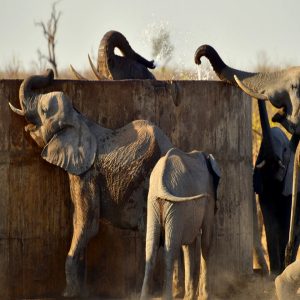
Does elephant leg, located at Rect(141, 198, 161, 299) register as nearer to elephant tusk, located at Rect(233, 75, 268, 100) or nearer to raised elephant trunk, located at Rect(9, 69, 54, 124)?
raised elephant trunk, located at Rect(9, 69, 54, 124)

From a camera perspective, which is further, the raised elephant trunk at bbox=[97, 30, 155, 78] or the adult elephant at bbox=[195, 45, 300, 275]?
the adult elephant at bbox=[195, 45, 300, 275]

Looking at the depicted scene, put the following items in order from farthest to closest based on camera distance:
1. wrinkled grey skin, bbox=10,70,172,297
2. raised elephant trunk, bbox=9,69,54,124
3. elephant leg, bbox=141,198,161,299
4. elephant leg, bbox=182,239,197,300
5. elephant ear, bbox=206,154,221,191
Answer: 1. raised elephant trunk, bbox=9,69,54,124
2. wrinkled grey skin, bbox=10,70,172,297
3. elephant ear, bbox=206,154,221,191
4. elephant leg, bbox=182,239,197,300
5. elephant leg, bbox=141,198,161,299

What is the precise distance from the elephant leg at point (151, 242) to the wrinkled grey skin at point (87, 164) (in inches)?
35.2

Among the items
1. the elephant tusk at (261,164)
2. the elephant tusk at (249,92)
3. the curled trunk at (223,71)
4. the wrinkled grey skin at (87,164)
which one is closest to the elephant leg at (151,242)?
the wrinkled grey skin at (87,164)

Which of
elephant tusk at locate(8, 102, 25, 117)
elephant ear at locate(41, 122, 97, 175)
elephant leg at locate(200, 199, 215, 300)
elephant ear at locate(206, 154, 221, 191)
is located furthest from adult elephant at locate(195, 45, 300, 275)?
elephant tusk at locate(8, 102, 25, 117)

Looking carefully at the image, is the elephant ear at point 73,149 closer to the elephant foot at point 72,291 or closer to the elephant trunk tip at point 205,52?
the elephant foot at point 72,291

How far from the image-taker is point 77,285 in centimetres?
1327

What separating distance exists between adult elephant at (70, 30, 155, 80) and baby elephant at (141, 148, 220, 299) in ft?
6.57

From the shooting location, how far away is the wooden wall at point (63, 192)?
532 inches

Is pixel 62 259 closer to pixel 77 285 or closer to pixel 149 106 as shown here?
pixel 77 285

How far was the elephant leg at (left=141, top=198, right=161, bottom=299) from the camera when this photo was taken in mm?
12070

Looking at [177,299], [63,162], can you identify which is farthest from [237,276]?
[63,162]

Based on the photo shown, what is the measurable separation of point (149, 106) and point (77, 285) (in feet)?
5.73

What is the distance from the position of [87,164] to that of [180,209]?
1341 millimetres
